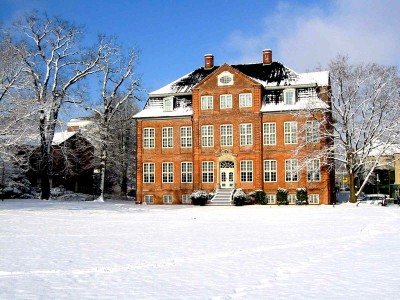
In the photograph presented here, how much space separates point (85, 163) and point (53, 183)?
4.74 meters

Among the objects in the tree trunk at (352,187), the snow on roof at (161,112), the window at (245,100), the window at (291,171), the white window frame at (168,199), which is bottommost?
the white window frame at (168,199)

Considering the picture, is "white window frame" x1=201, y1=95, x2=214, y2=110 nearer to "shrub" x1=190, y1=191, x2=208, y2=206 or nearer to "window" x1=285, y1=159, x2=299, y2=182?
"shrub" x1=190, y1=191, x2=208, y2=206

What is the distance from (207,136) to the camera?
136 ft

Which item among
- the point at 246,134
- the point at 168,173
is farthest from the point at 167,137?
the point at 246,134

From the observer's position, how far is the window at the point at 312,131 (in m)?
37.8

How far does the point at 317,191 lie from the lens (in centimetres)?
3831

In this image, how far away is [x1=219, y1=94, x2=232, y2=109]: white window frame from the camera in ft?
134

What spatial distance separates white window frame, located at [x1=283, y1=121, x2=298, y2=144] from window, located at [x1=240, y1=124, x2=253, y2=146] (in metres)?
2.99

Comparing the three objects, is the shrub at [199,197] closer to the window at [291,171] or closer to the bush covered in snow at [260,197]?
the bush covered in snow at [260,197]

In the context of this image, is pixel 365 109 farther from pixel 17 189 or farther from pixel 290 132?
pixel 17 189

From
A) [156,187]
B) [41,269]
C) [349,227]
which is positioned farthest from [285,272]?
[156,187]

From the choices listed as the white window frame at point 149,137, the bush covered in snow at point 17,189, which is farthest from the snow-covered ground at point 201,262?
the bush covered in snow at point 17,189

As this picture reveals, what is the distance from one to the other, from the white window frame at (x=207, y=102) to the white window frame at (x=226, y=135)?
2162 millimetres

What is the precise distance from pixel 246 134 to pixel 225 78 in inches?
210
